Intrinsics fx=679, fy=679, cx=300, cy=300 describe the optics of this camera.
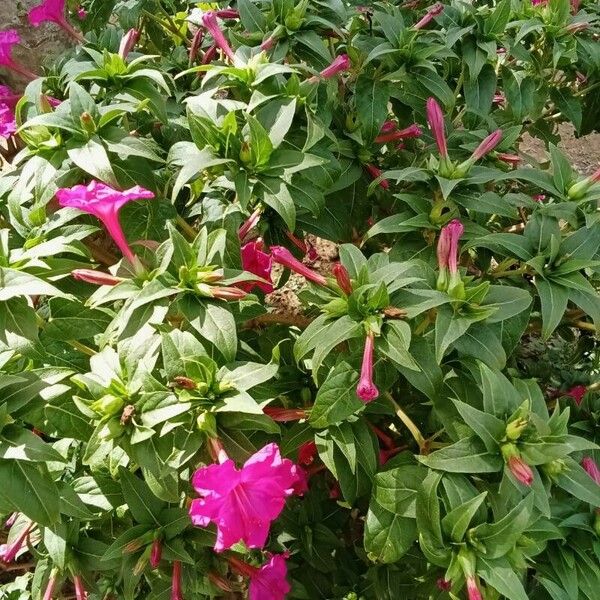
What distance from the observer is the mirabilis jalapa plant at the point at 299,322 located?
1.33 m

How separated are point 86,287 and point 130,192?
0.31 metres

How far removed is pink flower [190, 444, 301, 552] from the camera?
1245mm

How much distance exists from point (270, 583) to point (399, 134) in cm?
125

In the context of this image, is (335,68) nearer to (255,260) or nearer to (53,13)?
(255,260)

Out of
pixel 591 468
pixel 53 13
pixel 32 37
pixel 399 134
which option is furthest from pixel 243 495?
pixel 32 37

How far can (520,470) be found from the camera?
1.28 metres

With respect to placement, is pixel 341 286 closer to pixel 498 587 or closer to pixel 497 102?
pixel 498 587

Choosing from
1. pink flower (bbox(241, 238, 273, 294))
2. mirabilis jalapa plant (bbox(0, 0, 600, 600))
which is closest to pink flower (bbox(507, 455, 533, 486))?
mirabilis jalapa plant (bbox(0, 0, 600, 600))

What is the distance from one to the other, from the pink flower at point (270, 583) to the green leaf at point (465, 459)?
23.9 inches

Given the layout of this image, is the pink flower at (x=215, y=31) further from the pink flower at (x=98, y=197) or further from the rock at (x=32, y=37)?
the rock at (x=32, y=37)

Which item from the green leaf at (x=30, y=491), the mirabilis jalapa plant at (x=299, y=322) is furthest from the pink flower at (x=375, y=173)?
the green leaf at (x=30, y=491)

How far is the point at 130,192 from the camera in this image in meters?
1.40

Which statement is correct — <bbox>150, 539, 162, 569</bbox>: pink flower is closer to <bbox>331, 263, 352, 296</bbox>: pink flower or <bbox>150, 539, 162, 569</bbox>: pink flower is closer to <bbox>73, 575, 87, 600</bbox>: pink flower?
<bbox>73, 575, 87, 600</bbox>: pink flower

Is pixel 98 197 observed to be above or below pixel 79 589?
above
